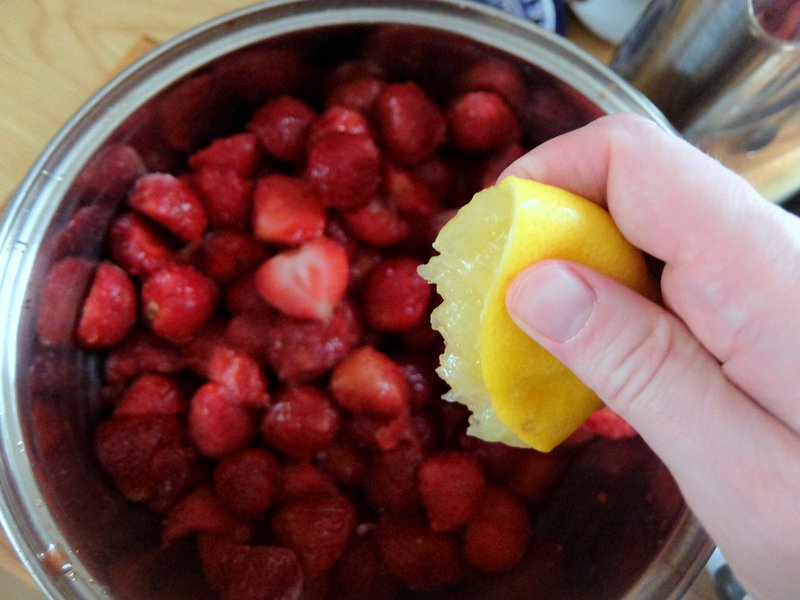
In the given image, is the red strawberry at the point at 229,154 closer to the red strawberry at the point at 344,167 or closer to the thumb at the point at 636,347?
the red strawberry at the point at 344,167

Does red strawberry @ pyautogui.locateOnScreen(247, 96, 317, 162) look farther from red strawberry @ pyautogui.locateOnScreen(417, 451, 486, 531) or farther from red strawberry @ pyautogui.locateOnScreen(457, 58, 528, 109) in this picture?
red strawberry @ pyautogui.locateOnScreen(417, 451, 486, 531)

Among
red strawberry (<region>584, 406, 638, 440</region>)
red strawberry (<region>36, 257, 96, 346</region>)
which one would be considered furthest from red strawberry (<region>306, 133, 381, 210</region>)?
red strawberry (<region>584, 406, 638, 440</region>)

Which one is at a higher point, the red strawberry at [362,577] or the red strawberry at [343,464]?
the red strawberry at [343,464]

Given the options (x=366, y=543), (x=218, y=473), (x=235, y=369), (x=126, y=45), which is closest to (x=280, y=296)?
(x=235, y=369)

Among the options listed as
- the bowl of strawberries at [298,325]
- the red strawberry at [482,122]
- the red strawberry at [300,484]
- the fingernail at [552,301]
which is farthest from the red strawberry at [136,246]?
the fingernail at [552,301]

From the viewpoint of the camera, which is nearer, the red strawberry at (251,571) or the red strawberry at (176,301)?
the red strawberry at (251,571)

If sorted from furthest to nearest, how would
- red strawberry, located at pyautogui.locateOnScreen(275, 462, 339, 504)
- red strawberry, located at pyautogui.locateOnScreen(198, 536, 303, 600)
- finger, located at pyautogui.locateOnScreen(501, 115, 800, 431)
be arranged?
red strawberry, located at pyautogui.locateOnScreen(275, 462, 339, 504) → red strawberry, located at pyautogui.locateOnScreen(198, 536, 303, 600) → finger, located at pyautogui.locateOnScreen(501, 115, 800, 431)

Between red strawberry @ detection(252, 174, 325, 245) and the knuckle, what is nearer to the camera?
the knuckle
